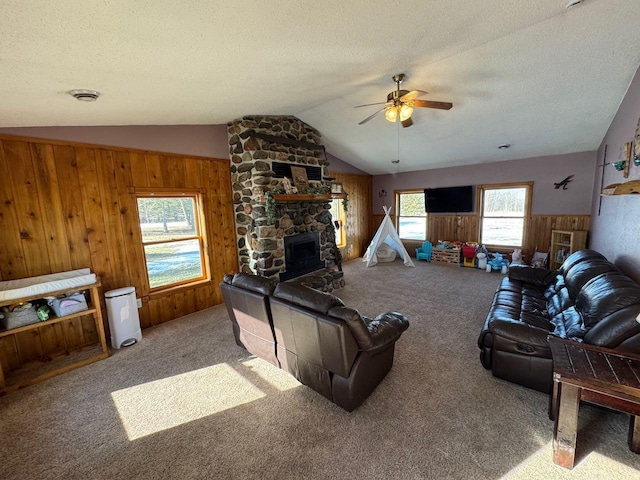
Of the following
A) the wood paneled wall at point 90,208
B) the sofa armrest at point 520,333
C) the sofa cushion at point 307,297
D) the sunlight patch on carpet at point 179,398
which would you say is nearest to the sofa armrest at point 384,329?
the sofa cushion at point 307,297

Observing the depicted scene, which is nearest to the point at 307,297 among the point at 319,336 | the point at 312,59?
the point at 319,336

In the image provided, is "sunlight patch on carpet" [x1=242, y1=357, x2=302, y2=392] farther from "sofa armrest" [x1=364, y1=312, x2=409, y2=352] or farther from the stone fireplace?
the stone fireplace

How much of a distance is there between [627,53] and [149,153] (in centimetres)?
544

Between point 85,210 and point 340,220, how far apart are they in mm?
5231

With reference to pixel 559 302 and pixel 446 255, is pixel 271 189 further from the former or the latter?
pixel 446 255

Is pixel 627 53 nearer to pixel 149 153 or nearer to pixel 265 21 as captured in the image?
pixel 265 21

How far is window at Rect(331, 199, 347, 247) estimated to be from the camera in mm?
7054

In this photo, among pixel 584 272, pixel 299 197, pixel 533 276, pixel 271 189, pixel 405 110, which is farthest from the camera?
pixel 299 197

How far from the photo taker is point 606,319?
1.90m

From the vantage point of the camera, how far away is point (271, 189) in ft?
14.1

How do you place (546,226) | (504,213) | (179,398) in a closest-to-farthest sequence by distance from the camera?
(179,398) < (546,226) < (504,213)

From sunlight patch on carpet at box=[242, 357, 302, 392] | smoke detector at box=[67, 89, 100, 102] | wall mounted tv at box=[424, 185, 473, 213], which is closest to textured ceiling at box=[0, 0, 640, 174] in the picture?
smoke detector at box=[67, 89, 100, 102]

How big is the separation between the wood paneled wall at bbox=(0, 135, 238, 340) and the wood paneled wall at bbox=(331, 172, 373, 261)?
3.89 meters

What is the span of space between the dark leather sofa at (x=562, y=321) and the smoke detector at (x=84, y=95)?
3.83 metres
